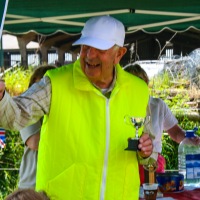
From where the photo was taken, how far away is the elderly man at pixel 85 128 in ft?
8.04

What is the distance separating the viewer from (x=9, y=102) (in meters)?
2.17

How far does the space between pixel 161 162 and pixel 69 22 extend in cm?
173

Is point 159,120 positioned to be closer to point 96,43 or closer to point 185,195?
point 185,195

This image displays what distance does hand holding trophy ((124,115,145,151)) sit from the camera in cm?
246

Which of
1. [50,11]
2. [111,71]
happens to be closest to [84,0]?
[50,11]

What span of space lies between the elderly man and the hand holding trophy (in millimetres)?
19

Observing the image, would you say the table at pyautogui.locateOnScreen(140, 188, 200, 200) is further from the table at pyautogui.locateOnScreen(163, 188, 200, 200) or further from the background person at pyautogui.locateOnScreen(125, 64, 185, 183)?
the background person at pyautogui.locateOnScreen(125, 64, 185, 183)

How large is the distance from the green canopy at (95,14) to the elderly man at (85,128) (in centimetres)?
135

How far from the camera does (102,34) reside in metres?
2.51

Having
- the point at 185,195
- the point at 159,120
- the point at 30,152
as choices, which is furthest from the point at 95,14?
the point at 185,195

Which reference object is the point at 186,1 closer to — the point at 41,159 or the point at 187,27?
the point at 187,27

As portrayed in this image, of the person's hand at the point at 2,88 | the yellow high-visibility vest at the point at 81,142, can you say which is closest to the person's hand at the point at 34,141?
the yellow high-visibility vest at the point at 81,142

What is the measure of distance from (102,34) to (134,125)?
0.42 metres

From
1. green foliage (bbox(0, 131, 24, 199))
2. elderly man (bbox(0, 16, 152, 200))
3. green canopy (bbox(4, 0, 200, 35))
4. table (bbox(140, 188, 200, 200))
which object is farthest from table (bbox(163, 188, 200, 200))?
green foliage (bbox(0, 131, 24, 199))
